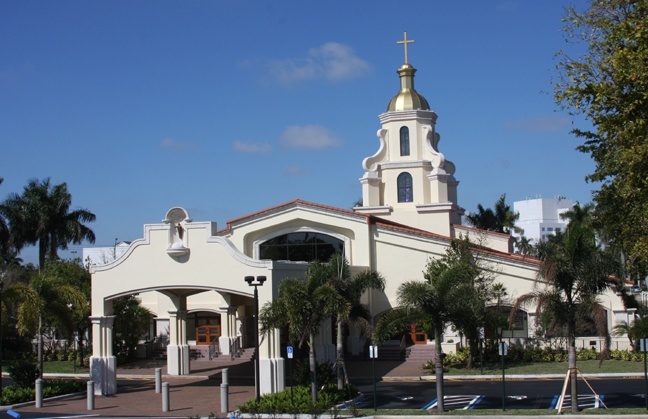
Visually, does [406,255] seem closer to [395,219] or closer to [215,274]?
[395,219]

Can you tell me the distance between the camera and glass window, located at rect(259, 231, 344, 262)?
145 ft

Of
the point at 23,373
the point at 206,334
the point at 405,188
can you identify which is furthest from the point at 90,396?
the point at 405,188

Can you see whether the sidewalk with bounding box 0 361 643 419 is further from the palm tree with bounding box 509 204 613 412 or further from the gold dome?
the gold dome

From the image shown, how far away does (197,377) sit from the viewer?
38.5 metres

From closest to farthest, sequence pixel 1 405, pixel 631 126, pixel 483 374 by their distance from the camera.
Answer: pixel 631 126, pixel 1 405, pixel 483 374

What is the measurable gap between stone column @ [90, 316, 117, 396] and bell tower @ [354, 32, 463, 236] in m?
20.6

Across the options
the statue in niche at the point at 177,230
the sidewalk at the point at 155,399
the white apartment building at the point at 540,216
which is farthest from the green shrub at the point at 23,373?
the white apartment building at the point at 540,216

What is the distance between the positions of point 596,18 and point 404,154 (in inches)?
1148

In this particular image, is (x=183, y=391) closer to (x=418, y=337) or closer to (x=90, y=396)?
(x=90, y=396)

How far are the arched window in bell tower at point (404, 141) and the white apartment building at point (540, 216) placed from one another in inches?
3865

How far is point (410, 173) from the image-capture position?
4981 cm

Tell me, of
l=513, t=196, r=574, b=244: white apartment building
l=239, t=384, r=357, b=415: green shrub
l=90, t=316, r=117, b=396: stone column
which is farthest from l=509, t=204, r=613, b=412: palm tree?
l=513, t=196, r=574, b=244: white apartment building


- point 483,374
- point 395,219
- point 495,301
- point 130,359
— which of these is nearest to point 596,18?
point 483,374

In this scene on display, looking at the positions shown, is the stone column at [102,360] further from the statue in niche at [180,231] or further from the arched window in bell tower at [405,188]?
the arched window in bell tower at [405,188]
